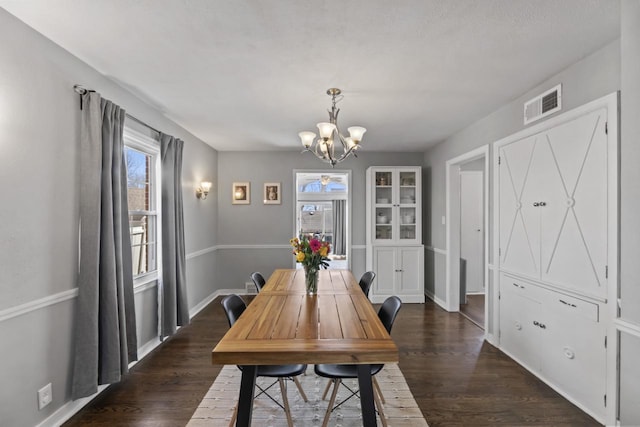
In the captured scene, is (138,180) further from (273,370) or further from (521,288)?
(521,288)

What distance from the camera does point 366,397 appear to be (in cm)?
168

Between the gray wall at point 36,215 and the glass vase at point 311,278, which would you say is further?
the glass vase at point 311,278

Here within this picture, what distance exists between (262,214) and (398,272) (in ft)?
8.31

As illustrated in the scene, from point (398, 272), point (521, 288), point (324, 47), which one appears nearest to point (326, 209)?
point (398, 272)

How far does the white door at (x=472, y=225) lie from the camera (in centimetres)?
563

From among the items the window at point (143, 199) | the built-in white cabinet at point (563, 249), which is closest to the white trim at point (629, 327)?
the built-in white cabinet at point (563, 249)

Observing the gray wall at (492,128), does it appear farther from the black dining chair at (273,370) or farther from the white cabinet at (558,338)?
the black dining chair at (273,370)

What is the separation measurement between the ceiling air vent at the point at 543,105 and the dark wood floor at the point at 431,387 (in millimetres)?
2257

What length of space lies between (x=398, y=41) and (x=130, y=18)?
1.61 m

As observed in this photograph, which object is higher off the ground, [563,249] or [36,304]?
[563,249]

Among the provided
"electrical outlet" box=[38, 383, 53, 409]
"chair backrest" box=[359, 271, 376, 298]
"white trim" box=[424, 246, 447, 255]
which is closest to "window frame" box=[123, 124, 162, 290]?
"electrical outlet" box=[38, 383, 53, 409]

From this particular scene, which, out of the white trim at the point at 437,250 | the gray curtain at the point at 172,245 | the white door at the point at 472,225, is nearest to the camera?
the gray curtain at the point at 172,245

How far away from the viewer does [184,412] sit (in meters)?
2.26

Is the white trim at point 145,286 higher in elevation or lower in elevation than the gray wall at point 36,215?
lower
